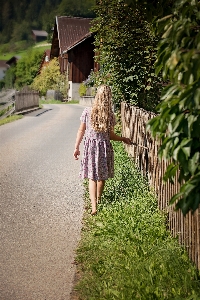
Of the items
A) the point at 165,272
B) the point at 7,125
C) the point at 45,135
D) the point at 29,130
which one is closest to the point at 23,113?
the point at 7,125

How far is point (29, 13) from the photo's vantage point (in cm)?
4612

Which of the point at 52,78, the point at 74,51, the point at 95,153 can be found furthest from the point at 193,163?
the point at 52,78

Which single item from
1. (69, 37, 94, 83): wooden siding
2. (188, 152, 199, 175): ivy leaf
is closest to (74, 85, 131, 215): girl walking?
(188, 152, 199, 175): ivy leaf

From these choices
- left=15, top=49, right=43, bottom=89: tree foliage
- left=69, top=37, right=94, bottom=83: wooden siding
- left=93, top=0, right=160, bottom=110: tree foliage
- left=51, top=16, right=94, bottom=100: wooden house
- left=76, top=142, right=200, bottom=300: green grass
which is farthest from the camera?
left=15, top=49, right=43, bottom=89: tree foliage

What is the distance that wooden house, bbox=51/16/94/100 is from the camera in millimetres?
53750

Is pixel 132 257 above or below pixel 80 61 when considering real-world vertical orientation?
below

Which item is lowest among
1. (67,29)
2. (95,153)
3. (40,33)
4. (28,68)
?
(28,68)

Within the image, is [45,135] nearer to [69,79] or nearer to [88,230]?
[88,230]

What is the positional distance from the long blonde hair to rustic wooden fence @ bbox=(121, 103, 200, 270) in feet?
2.25

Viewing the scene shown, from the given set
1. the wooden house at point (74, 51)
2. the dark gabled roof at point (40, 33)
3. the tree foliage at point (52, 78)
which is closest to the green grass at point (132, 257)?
the wooden house at point (74, 51)

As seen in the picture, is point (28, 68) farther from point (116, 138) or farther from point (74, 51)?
point (116, 138)

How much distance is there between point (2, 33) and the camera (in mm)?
51031

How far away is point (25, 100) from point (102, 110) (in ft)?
80.7

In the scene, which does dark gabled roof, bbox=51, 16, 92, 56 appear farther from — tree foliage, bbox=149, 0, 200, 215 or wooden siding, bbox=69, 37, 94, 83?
tree foliage, bbox=149, 0, 200, 215
